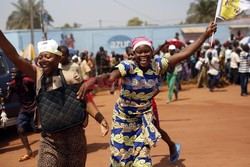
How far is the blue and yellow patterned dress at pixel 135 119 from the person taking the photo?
147 inches

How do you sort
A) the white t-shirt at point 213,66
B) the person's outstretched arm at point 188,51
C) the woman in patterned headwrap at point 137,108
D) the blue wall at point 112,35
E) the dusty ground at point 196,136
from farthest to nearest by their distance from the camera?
the blue wall at point 112,35 → the white t-shirt at point 213,66 → the dusty ground at point 196,136 → the person's outstretched arm at point 188,51 → the woman in patterned headwrap at point 137,108

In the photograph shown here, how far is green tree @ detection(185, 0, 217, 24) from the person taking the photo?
42969 millimetres

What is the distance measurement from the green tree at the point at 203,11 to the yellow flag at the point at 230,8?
39595 mm

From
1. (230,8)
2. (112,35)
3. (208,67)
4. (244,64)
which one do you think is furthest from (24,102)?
(112,35)

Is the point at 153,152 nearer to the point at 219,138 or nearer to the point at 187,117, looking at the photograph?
the point at 219,138

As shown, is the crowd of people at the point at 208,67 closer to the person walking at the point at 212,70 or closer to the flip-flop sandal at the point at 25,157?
the person walking at the point at 212,70

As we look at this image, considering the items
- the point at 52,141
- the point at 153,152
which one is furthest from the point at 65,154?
the point at 153,152

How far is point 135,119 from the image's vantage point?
3887mm

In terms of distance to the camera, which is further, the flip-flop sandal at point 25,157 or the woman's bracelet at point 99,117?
the flip-flop sandal at point 25,157

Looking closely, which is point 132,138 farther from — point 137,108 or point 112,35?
point 112,35

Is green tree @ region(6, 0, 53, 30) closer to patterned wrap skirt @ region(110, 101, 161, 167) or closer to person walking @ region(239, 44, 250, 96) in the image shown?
person walking @ region(239, 44, 250, 96)

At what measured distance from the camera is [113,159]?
3895 mm

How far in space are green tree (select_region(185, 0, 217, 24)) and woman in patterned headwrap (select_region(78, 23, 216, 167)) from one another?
40.4 m

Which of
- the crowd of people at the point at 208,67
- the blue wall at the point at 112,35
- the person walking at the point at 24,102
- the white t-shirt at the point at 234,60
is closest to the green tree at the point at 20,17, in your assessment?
the blue wall at the point at 112,35
